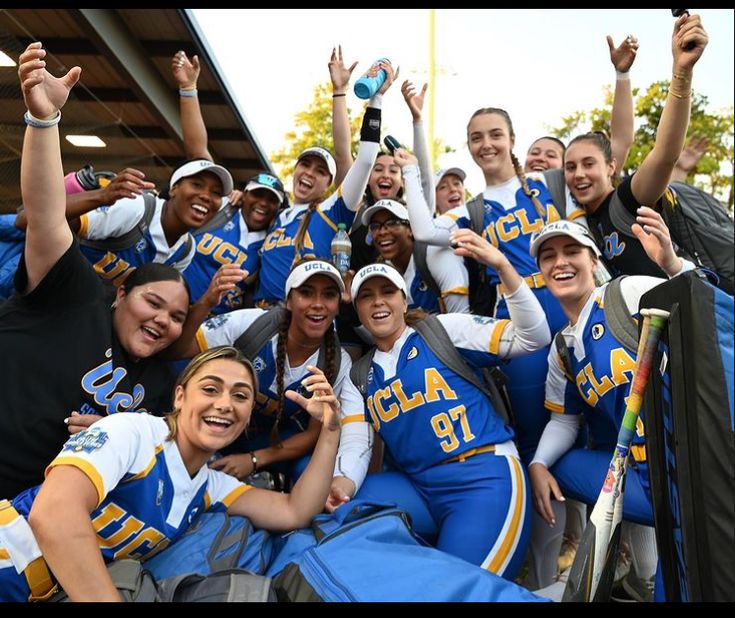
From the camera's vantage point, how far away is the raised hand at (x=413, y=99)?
423 centimetres

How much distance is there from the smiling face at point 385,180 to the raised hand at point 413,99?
78 centimetres

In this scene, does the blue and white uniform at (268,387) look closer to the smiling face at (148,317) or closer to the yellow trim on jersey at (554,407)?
the smiling face at (148,317)

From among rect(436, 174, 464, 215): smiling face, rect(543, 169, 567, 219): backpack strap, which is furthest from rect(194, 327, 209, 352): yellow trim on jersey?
rect(436, 174, 464, 215): smiling face

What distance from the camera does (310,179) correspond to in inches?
181

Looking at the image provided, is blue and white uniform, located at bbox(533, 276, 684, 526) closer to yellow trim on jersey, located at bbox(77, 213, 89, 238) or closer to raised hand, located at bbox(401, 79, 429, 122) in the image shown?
raised hand, located at bbox(401, 79, 429, 122)

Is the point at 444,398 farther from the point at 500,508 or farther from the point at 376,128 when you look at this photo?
the point at 376,128

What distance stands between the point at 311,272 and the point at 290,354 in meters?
0.52

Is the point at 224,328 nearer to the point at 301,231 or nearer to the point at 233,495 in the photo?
the point at 301,231

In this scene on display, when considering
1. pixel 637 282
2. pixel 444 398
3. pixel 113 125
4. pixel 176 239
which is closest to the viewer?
pixel 637 282

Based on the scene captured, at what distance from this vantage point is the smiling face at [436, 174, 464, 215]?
5438 millimetres

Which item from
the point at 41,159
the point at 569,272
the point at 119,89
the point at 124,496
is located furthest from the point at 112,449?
the point at 119,89

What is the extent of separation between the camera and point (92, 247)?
3592 millimetres

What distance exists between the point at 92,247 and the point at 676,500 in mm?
3384

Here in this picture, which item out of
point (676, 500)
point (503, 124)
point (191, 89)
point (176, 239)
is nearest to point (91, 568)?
point (676, 500)
